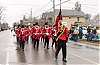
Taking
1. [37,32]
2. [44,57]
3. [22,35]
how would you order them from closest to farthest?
[44,57] < [22,35] < [37,32]

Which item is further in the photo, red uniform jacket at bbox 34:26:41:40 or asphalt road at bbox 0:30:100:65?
red uniform jacket at bbox 34:26:41:40

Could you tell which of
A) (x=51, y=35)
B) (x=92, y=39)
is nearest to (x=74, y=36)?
(x=92, y=39)

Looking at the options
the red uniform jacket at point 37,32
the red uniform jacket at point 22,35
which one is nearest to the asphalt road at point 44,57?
the red uniform jacket at point 22,35

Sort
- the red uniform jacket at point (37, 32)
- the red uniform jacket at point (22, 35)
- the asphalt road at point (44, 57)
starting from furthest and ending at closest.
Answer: the red uniform jacket at point (37, 32), the red uniform jacket at point (22, 35), the asphalt road at point (44, 57)

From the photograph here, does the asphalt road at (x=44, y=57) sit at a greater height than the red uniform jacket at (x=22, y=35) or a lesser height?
lesser

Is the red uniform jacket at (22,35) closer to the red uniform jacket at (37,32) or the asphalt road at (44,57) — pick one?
the asphalt road at (44,57)

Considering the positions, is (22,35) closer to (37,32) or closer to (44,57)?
(37,32)

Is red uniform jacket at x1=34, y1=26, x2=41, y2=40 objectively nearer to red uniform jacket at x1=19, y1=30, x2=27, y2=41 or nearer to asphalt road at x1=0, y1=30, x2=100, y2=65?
red uniform jacket at x1=19, y1=30, x2=27, y2=41

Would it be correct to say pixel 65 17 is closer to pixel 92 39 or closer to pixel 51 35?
pixel 92 39

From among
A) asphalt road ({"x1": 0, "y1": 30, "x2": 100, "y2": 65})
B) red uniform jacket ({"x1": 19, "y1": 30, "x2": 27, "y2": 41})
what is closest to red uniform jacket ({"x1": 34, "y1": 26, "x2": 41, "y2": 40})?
red uniform jacket ({"x1": 19, "y1": 30, "x2": 27, "y2": 41})

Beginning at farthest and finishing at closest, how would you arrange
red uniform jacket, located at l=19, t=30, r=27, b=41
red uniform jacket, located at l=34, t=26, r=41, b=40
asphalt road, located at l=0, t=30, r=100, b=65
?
red uniform jacket, located at l=34, t=26, r=41, b=40
red uniform jacket, located at l=19, t=30, r=27, b=41
asphalt road, located at l=0, t=30, r=100, b=65

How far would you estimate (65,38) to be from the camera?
35.9 ft

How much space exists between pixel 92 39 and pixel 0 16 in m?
95.7

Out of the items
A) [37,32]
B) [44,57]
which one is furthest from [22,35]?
[44,57]
